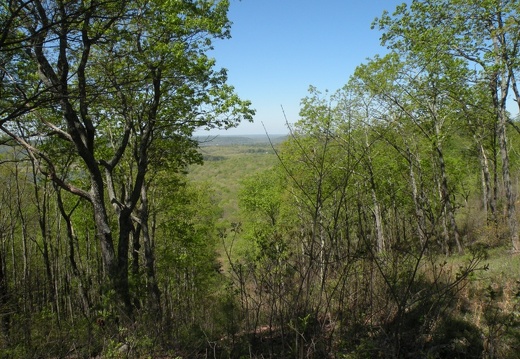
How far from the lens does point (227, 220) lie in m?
10.5

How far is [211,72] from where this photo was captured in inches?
400

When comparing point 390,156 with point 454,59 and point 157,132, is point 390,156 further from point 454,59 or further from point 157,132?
point 157,132

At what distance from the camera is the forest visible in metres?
3.69

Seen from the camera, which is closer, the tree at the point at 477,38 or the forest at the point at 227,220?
the forest at the point at 227,220

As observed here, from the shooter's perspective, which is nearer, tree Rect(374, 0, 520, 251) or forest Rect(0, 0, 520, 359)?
forest Rect(0, 0, 520, 359)

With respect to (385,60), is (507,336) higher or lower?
lower

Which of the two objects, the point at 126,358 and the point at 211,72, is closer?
the point at 126,358

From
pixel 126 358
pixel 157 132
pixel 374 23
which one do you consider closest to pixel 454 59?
pixel 374 23

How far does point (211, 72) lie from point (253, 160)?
4988 inches

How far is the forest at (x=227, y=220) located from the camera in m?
3.69

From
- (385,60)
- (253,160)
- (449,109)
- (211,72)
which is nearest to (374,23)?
(385,60)

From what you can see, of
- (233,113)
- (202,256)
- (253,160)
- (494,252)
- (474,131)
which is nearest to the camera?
(233,113)

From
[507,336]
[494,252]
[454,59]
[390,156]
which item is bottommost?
[494,252]

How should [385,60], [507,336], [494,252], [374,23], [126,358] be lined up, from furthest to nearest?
[385,60], [374,23], [494,252], [507,336], [126,358]
